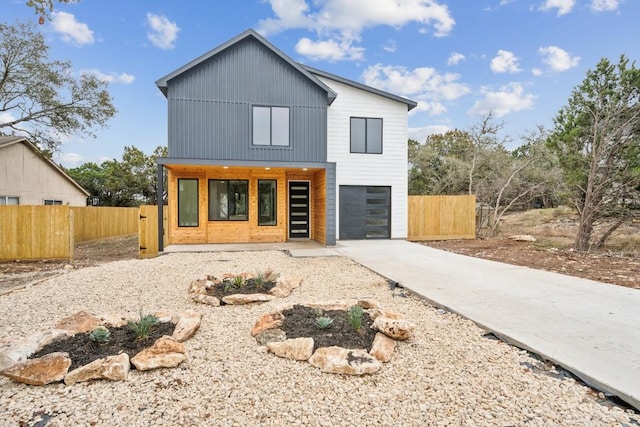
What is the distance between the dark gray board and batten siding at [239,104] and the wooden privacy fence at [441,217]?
4.47 metres

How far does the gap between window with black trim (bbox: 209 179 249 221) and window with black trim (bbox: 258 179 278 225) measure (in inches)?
17.8

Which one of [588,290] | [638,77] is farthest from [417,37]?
[588,290]

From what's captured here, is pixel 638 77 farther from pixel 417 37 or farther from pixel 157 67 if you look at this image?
pixel 157 67

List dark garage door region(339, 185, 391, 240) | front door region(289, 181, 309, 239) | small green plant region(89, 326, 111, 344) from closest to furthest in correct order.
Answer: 1. small green plant region(89, 326, 111, 344)
2. dark garage door region(339, 185, 391, 240)
3. front door region(289, 181, 309, 239)

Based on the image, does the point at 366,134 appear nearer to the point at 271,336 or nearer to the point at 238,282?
the point at 238,282

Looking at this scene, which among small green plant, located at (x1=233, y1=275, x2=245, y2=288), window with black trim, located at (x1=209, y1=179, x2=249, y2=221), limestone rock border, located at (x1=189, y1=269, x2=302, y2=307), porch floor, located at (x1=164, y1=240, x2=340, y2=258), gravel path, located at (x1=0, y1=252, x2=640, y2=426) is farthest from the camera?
window with black trim, located at (x1=209, y1=179, x2=249, y2=221)

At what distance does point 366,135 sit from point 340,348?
9.95 m

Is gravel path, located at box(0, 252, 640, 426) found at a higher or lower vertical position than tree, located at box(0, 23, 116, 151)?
lower

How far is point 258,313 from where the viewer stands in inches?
165

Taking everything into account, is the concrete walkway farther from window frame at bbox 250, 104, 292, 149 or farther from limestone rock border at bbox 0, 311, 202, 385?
window frame at bbox 250, 104, 292, 149

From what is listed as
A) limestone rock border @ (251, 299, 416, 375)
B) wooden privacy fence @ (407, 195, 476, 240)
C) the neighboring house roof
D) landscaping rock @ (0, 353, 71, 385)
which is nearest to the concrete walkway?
limestone rock border @ (251, 299, 416, 375)

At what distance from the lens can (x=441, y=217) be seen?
41.4ft

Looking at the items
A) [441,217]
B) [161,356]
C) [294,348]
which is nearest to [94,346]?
[161,356]

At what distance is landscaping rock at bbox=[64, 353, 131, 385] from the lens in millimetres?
2494
